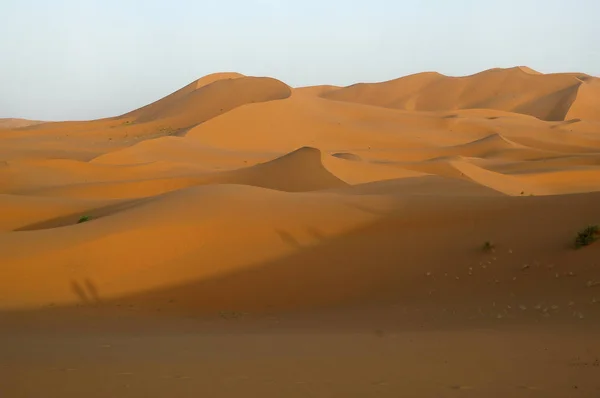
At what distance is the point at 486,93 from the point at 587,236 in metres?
60.1

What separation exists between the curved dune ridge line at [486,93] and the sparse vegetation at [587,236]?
5327 cm

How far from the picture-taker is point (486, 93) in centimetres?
6725

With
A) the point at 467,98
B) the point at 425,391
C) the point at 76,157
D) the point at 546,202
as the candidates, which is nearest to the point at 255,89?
the point at 76,157

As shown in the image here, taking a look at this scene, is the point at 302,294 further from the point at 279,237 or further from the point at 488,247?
the point at 488,247

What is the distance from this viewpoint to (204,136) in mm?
37750

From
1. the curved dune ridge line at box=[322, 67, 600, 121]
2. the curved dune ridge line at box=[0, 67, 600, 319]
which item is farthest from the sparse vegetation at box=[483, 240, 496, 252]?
the curved dune ridge line at box=[322, 67, 600, 121]

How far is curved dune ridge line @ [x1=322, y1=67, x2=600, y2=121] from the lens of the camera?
61.7 m

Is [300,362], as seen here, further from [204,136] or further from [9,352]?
[204,136]

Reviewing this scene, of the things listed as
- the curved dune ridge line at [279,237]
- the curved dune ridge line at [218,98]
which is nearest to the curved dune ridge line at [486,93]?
the curved dune ridge line at [218,98]

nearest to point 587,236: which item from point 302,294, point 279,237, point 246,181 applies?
point 302,294

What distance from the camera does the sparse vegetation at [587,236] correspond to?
944cm

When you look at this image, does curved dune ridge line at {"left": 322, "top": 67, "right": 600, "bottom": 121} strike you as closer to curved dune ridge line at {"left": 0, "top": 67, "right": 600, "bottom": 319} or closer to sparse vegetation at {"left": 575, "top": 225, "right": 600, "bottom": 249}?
curved dune ridge line at {"left": 0, "top": 67, "right": 600, "bottom": 319}

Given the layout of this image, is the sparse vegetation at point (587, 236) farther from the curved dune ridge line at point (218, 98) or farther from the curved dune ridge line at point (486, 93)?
the curved dune ridge line at point (486, 93)

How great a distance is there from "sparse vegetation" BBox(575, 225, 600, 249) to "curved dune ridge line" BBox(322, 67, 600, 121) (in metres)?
53.3
